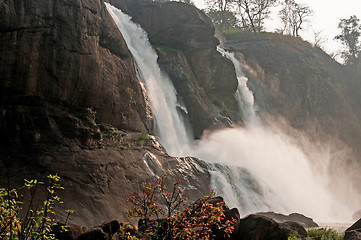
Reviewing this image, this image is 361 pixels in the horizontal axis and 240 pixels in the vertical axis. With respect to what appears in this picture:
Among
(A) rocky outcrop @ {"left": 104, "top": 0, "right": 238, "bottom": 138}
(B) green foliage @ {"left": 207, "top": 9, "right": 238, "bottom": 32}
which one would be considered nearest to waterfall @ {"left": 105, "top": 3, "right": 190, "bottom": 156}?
(A) rocky outcrop @ {"left": 104, "top": 0, "right": 238, "bottom": 138}

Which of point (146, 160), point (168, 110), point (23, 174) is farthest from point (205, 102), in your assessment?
point (23, 174)

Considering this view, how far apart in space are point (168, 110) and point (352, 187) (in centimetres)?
2355

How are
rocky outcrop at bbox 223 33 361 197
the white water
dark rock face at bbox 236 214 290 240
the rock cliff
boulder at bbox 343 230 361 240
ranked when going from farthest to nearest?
rocky outcrop at bbox 223 33 361 197, the white water, the rock cliff, boulder at bbox 343 230 361 240, dark rock face at bbox 236 214 290 240

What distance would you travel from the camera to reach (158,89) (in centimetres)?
2223

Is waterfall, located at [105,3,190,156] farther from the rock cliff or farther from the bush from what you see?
the bush

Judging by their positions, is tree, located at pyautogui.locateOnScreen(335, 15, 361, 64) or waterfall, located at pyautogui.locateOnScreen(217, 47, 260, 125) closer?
waterfall, located at pyautogui.locateOnScreen(217, 47, 260, 125)

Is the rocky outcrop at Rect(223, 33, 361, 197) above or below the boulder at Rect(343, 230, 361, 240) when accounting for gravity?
above

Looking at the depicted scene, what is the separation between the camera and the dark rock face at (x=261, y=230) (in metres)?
8.62

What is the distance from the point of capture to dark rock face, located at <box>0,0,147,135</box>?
12.0 meters

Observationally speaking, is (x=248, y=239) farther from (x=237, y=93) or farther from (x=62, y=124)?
(x=237, y=93)

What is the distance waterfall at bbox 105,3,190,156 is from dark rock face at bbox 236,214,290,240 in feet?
36.5

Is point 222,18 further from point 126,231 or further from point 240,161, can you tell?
point 126,231

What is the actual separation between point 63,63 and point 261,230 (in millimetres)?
9732

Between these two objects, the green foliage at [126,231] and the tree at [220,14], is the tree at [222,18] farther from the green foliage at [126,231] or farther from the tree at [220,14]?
the green foliage at [126,231]
